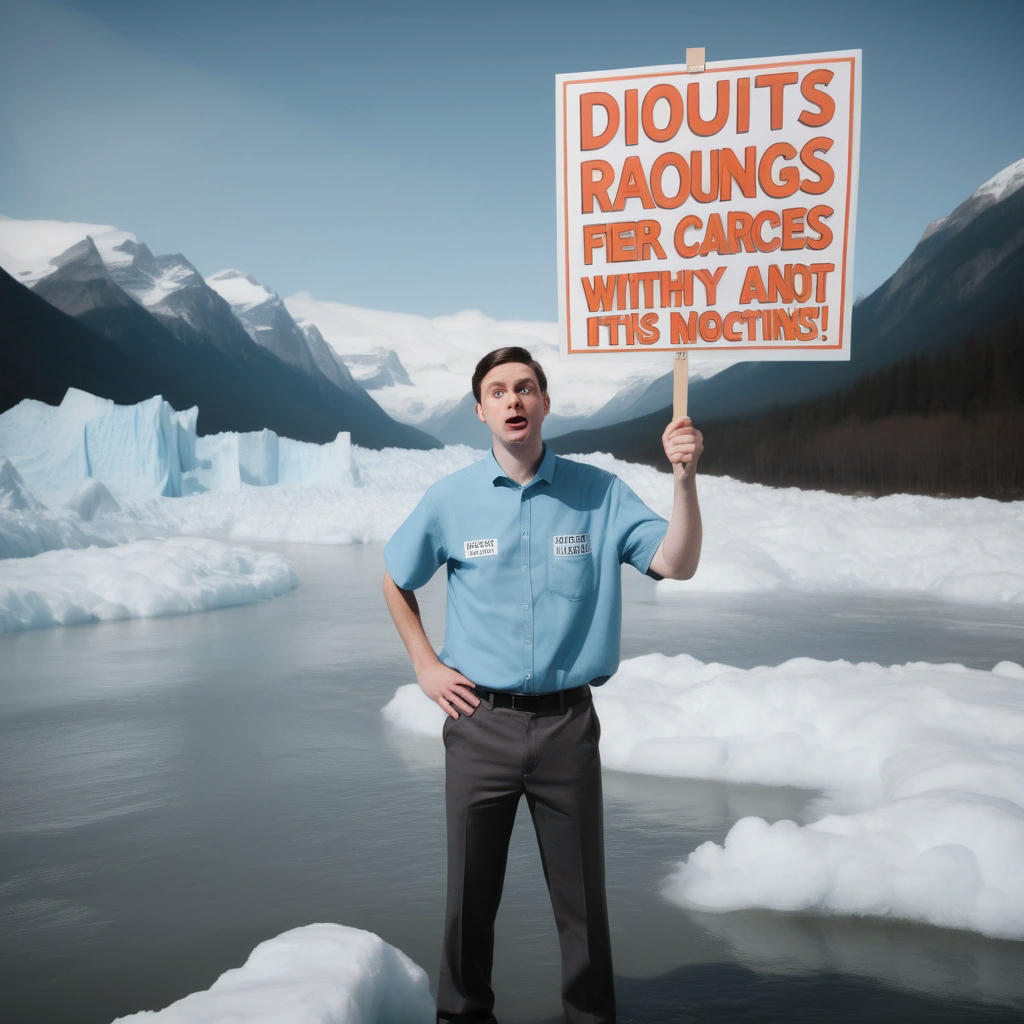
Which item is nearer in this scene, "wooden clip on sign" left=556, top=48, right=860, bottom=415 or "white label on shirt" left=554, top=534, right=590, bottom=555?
"white label on shirt" left=554, top=534, right=590, bottom=555

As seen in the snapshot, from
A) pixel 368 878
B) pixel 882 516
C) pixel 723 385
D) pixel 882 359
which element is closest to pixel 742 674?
pixel 368 878

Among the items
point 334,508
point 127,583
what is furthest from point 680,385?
point 334,508

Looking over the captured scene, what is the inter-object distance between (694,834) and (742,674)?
1850 millimetres

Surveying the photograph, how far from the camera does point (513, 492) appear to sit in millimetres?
2088

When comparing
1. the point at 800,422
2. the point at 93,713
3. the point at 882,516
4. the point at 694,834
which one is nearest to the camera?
the point at 694,834

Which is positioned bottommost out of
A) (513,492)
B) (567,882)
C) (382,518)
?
(382,518)

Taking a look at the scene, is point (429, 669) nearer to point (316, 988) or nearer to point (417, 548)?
point (417, 548)

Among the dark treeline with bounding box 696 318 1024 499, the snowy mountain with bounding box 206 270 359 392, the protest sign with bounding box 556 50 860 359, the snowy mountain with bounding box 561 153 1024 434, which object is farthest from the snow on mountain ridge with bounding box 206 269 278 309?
the protest sign with bounding box 556 50 860 359

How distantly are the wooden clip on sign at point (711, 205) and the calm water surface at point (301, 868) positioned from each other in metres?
1.63

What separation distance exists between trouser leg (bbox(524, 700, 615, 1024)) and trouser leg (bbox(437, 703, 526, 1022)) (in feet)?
0.18

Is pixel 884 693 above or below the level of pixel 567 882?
below

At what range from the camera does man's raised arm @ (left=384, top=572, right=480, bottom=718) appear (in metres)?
2.03

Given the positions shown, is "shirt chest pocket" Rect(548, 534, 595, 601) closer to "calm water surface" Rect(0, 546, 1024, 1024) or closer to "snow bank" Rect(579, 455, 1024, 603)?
"calm water surface" Rect(0, 546, 1024, 1024)

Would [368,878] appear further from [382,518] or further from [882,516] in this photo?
[382,518]
